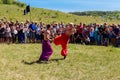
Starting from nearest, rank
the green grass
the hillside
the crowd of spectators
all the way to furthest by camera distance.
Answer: the green grass
the crowd of spectators
the hillside

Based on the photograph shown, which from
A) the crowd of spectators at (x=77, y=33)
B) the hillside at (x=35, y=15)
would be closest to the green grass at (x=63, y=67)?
the crowd of spectators at (x=77, y=33)

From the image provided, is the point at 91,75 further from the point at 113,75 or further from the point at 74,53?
the point at 74,53

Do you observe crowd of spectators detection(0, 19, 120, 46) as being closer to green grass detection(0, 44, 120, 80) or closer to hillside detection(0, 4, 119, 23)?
green grass detection(0, 44, 120, 80)

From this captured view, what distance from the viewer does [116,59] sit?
55.6ft

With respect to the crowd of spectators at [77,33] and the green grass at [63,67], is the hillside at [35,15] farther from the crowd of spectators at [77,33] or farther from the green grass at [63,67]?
the green grass at [63,67]

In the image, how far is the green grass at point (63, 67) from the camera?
41.2 ft

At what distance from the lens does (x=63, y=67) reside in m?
14.3

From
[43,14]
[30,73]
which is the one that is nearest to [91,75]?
[30,73]

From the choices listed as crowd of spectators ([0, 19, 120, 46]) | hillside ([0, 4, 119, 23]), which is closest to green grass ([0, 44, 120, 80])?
crowd of spectators ([0, 19, 120, 46])

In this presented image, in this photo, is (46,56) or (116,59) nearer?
(46,56)

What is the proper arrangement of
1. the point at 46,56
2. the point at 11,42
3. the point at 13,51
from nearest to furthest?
the point at 46,56, the point at 13,51, the point at 11,42

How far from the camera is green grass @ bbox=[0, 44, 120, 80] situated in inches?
495

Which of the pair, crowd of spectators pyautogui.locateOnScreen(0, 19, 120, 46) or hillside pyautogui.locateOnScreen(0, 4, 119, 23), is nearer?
crowd of spectators pyautogui.locateOnScreen(0, 19, 120, 46)

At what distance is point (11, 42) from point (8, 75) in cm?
1114
